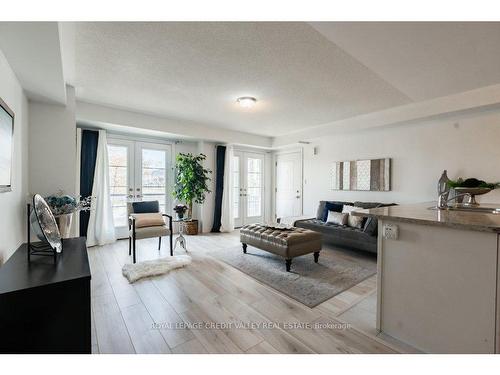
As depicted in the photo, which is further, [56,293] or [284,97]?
[284,97]

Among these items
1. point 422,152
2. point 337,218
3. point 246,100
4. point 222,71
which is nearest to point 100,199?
point 246,100

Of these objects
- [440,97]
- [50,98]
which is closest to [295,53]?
[440,97]

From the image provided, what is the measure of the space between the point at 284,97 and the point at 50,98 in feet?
9.29

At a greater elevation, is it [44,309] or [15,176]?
[15,176]

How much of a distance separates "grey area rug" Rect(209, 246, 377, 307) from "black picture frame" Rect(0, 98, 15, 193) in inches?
95.0

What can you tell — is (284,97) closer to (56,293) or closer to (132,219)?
(132,219)

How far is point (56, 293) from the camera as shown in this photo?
127cm

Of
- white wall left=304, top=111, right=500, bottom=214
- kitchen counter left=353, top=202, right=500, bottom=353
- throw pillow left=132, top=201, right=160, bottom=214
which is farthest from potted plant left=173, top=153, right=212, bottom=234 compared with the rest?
kitchen counter left=353, top=202, right=500, bottom=353

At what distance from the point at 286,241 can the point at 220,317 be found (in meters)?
1.28

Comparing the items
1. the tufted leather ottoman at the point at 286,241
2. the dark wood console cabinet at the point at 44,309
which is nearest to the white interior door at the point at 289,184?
the tufted leather ottoman at the point at 286,241

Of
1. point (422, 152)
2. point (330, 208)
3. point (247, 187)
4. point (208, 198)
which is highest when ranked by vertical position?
point (422, 152)

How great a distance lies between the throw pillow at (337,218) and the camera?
4141 mm

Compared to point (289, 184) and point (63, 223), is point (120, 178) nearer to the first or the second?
point (63, 223)

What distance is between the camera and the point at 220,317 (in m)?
2.00
